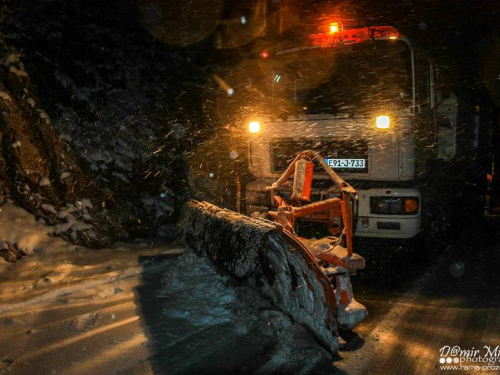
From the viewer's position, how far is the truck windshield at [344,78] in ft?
18.3

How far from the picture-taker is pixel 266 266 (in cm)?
400

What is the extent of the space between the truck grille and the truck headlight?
0.47m

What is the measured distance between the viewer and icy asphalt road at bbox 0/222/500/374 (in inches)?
128

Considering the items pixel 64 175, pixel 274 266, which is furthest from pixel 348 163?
pixel 64 175

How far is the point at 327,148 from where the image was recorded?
19.6 ft

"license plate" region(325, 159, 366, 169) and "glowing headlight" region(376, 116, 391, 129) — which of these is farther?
"license plate" region(325, 159, 366, 169)

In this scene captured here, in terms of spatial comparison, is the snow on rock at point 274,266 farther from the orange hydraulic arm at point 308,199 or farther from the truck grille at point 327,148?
the truck grille at point 327,148

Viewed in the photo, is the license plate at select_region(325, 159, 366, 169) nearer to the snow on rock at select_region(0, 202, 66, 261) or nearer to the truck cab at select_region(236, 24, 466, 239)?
the truck cab at select_region(236, 24, 466, 239)

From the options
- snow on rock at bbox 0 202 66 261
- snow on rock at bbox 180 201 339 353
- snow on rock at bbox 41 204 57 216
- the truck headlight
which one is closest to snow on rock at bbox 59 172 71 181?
snow on rock at bbox 41 204 57 216

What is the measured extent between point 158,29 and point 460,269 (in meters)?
10.7

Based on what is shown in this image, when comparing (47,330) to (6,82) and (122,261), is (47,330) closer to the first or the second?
(122,261)

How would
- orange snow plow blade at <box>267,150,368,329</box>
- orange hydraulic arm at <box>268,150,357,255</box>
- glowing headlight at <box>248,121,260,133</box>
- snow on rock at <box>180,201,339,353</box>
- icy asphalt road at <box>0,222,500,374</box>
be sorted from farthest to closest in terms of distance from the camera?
glowing headlight at <box>248,121,260,133</box>, orange hydraulic arm at <box>268,150,357,255</box>, orange snow plow blade at <box>267,150,368,329</box>, snow on rock at <box>180,201,339,353</box>, icy asphalt road at <box>0,222,500,374</box>

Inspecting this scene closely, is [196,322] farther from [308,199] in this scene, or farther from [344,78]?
[344,78]

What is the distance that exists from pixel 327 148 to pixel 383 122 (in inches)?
32.5
